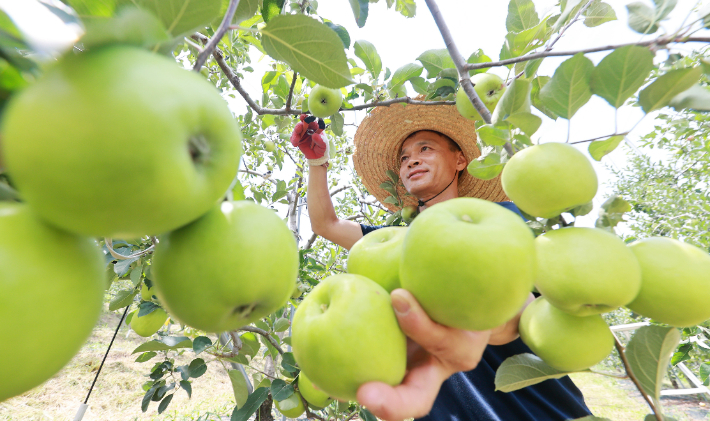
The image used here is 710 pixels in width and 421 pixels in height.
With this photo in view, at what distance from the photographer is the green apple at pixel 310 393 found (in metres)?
1.62

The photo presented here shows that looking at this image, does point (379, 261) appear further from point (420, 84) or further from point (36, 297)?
point (420, 84)

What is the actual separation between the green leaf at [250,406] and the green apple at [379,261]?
4.53 ft

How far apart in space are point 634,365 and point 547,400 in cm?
85

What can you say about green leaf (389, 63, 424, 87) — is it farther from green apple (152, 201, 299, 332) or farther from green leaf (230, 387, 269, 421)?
green leaf (230, 387, 269, 421)

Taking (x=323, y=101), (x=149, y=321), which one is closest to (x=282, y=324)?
(x=149, y=321)

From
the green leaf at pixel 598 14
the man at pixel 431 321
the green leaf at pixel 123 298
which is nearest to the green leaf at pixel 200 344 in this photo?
the green leaf at pixel 123 298

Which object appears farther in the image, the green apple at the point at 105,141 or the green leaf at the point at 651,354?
the green leaf at the point at 651,354

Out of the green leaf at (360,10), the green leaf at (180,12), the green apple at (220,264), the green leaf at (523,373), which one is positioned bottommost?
the green leaf at (523,373)

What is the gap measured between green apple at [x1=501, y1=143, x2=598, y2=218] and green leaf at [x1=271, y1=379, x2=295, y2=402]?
4.87ft

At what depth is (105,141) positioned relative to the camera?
0.32 meters

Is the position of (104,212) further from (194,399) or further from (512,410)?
(194,399)

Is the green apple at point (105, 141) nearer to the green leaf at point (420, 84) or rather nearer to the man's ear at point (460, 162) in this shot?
the green leaf at point (420, 84)

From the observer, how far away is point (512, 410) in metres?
1.54

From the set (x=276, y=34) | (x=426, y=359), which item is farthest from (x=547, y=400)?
(x=276, y=34)
